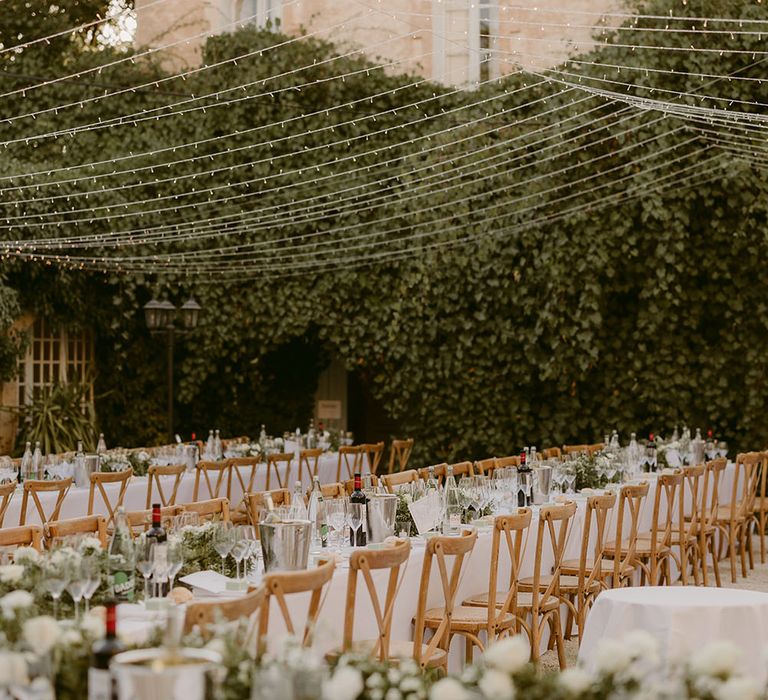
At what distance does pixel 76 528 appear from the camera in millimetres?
4613

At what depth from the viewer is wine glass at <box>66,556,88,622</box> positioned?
336 centimetres

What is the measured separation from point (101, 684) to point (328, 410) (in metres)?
13.2

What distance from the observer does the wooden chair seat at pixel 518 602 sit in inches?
205

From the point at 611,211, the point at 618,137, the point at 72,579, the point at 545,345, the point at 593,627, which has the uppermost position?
the point at 618,137

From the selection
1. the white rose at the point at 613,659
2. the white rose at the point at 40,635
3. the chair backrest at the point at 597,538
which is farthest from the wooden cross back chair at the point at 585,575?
the white rose at the point at 40,635

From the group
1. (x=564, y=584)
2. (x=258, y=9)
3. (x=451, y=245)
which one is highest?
(x=258, y=9)

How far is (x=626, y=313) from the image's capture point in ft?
37.0

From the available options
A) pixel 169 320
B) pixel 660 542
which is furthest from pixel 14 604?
pixel 169 320

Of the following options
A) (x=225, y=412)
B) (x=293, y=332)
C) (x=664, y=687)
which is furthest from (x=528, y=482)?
(x=225, y=412)

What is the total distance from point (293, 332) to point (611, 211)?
152 inches

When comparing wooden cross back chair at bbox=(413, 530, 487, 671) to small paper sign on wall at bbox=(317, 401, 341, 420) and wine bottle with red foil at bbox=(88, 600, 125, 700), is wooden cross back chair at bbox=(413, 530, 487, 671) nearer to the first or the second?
wine bottle with red foil at bbox=(88, 600, 125, 700)

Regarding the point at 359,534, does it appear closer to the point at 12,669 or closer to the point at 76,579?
the point at 76,579

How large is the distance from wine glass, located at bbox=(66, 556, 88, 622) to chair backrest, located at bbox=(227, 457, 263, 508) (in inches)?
154

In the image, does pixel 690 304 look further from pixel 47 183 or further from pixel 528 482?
pixel 47 183
